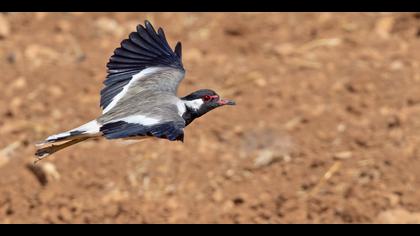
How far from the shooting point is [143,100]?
9094 mm

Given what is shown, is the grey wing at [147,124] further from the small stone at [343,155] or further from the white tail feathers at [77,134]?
the small stone at [343,155]

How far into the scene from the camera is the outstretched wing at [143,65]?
9.55 metres

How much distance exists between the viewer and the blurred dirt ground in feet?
37.6

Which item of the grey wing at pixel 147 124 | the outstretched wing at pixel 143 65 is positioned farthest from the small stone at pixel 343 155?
the grey wing at pixel 147 124

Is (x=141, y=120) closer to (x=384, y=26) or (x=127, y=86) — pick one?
(x=127, y=86)

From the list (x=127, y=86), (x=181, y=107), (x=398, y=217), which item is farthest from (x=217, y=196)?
(x=181, y=107)

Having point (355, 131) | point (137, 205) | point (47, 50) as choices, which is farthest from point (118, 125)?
point (47, 50)

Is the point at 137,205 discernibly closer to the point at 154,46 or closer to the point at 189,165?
the point at 189,165

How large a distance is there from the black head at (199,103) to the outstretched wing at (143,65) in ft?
1.63

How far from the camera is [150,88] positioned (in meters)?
9.42

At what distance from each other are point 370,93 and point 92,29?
380 cm

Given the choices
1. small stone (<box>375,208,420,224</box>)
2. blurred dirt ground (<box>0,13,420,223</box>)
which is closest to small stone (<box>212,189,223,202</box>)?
blurred dirt ground (<box>0,13,420,223</box>)

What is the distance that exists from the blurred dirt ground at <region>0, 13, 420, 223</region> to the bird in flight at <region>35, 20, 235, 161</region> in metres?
2.07

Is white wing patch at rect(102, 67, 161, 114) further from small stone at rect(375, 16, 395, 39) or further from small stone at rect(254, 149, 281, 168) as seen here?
small stone at rect(375, 16, 395, 39)
